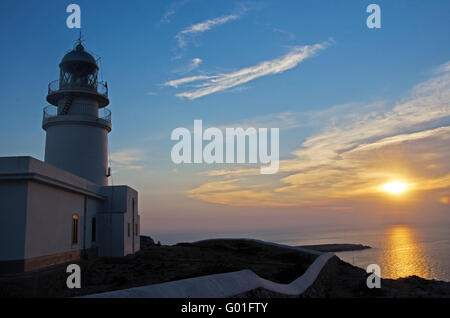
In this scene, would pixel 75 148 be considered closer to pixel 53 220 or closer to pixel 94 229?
pixel 94 229

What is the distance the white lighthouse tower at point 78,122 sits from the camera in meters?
19.5

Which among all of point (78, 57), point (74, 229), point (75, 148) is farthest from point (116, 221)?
point (78, 57)

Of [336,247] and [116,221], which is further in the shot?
[336,247]

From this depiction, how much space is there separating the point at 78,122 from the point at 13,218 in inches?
371

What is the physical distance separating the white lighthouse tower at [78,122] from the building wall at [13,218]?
8.50 meters

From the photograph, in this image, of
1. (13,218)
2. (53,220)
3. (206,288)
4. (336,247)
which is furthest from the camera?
(336,247)

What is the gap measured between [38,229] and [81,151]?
8.30 m

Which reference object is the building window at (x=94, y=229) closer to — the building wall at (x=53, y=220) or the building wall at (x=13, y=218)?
the building wall at (x=53, y=220)

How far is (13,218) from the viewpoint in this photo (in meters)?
11.0

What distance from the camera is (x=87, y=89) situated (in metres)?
20.0

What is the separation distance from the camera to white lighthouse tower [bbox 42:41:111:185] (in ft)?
64.0
